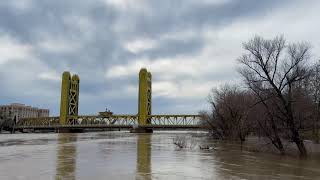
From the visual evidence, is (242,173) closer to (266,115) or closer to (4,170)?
(4,170)

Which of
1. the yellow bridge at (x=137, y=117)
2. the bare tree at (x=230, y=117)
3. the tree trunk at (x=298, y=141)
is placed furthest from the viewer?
the yellow bridge at (x=137, y=117)

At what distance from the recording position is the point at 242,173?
18469mm

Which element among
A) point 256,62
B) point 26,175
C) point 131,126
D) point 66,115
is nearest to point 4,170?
point 26,175

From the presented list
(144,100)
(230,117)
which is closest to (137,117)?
(144,100)

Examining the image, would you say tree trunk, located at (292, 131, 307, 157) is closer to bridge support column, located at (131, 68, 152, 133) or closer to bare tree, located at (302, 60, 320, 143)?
bare tree, located at (302, 60, 320, 143)

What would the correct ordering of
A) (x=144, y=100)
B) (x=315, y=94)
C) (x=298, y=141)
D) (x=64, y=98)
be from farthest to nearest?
1. (x=64, y=98)
2. (x=144, y=100)
3. (x=315, y=94)
4. (x=298, y=141)

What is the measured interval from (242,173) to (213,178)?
2.56m

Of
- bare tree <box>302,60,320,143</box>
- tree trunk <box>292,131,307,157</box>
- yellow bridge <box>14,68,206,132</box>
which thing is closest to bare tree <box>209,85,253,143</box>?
bare tree <box>302,60,320,143</box>

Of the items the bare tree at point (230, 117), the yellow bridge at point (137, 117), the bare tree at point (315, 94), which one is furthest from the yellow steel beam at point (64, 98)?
the bare tree at point (315, 94)

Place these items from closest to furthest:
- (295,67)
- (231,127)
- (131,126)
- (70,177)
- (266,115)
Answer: (70,177)
(295,67)
(266,115)
(231,127)
(131,126)

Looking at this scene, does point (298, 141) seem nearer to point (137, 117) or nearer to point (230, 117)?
point (230, 117)

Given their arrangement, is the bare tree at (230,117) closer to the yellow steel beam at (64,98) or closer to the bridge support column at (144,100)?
the bridge support column at (144,100)

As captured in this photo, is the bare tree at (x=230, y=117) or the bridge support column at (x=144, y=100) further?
the bridge support column at (x=144, y=100)

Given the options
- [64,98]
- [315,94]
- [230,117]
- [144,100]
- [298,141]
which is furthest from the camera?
[64,98]
